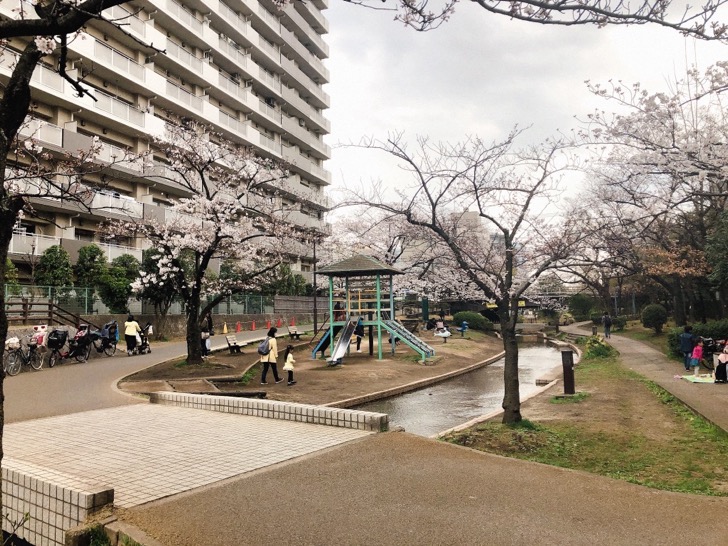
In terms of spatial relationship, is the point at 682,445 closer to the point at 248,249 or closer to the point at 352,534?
the point at 352,534

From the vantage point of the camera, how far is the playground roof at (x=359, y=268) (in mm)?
21459

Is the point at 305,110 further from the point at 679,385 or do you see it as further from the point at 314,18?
the point at 679,385

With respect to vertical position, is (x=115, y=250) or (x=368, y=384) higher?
(x=115, y=250)

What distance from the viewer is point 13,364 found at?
50.1ft

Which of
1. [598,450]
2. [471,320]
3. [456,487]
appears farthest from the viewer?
[471,320]


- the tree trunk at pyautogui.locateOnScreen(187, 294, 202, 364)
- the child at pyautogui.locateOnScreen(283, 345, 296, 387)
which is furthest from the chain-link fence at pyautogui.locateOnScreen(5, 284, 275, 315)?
the child at pyautogui.locateOnScreen(283, 345, 296, 387)

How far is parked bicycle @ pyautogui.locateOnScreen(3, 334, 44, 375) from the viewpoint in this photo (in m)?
15.2

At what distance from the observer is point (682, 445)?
772 cm

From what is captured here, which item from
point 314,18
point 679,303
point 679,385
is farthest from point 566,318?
point 679,385

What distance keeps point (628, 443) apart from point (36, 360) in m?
16.4

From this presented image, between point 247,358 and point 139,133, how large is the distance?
1600 centimetres

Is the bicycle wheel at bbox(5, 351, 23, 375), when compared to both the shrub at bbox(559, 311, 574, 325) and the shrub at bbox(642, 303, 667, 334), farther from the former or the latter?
the shrub at bbox(559, 311, 574, 325)

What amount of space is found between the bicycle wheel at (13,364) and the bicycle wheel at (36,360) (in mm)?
678

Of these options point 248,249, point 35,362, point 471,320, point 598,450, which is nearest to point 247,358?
point 248,249
